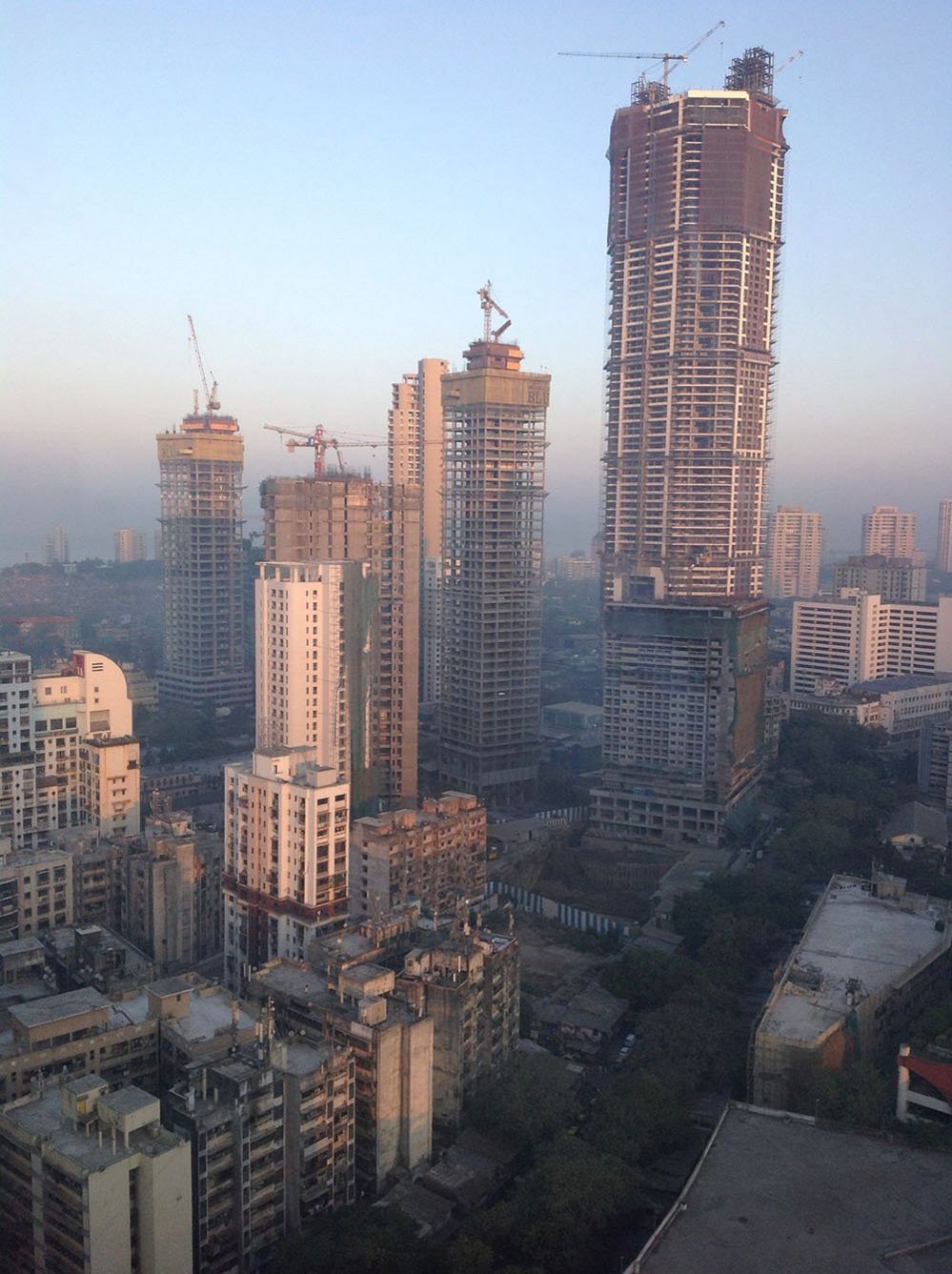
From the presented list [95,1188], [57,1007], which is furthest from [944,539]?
[95,1188]

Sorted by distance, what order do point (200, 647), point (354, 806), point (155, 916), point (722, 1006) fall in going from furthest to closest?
point (200, 647), point (354, 806), point (155, 916), point (722, 1006)

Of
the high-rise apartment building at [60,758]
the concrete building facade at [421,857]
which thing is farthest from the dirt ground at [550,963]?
the high-rise apartment building at [60,758]

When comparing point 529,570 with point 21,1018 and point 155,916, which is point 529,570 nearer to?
point 155,916

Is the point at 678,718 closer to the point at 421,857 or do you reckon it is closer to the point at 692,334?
the point at 421,857

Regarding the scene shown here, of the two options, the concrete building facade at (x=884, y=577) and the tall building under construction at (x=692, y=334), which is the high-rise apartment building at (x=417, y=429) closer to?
the tall building under construction at (x=692, y=334)

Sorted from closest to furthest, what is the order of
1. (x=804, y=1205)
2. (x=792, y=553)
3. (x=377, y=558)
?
(x=804, y=1205) < (x=377, y=558) < (x=792, y=553)

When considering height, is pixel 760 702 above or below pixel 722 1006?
above

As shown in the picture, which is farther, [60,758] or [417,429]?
[417,429]

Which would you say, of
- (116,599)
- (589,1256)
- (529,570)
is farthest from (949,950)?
(116,599)
